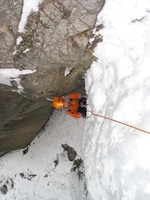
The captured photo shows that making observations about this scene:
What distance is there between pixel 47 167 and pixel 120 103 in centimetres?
454

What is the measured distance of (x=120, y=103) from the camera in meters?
3.84

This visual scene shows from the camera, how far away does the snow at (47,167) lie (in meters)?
7.57

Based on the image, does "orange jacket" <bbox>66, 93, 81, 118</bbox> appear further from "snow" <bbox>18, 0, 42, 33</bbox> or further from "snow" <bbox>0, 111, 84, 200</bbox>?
"snow" <bbox>0, 111, 84, 200</bbox>

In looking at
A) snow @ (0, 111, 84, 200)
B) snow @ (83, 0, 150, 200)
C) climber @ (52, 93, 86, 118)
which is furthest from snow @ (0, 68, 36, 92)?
snow @ (0, 111, 84, 200)

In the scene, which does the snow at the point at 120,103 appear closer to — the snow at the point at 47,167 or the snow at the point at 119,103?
the snow at the point at 119,103

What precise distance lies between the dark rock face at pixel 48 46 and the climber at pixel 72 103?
307 millimetres

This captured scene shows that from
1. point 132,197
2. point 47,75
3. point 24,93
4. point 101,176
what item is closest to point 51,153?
point 24,93

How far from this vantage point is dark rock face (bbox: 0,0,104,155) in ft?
13.9

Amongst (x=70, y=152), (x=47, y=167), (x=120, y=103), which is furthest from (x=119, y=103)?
(x=47, y=167)

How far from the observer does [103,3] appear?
4.11m

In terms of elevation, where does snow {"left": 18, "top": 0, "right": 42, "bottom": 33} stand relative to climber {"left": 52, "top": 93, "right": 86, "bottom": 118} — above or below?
above

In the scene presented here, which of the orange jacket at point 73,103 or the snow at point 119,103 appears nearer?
the snow at point 119,103

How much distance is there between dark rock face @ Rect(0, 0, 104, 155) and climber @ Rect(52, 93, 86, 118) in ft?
1.01

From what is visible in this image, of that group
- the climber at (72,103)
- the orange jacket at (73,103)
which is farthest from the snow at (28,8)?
the orange jacket at (73,103)
